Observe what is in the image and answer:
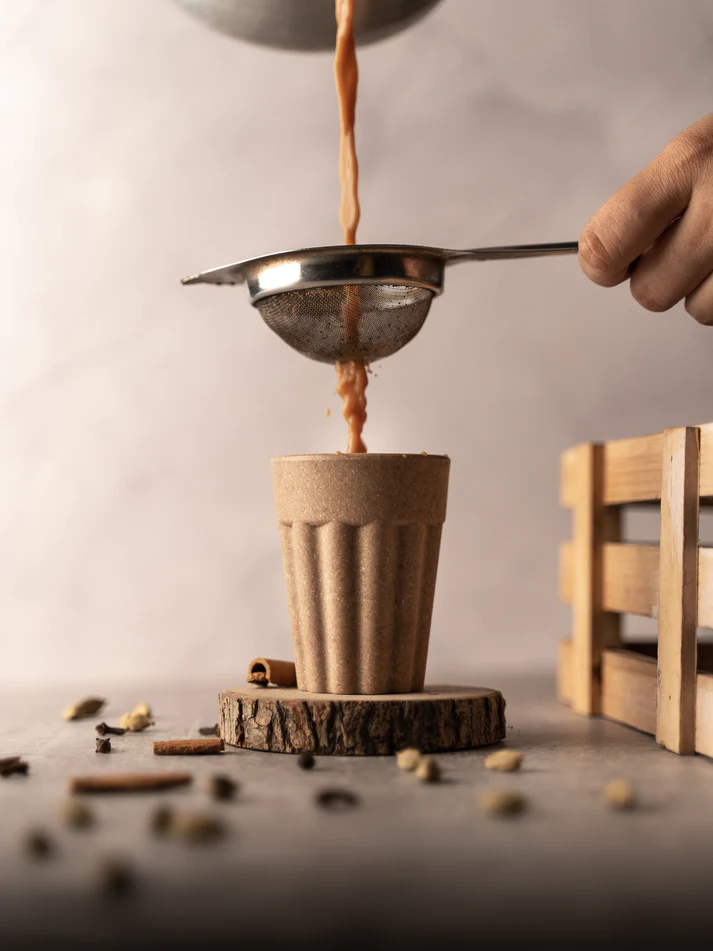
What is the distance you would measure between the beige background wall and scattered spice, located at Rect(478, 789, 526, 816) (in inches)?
53.4

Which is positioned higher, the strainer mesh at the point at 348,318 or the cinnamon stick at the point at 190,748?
the strainer mesh at the point at 348,318

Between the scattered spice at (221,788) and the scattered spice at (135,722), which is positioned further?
the scattered spice at (135,722)

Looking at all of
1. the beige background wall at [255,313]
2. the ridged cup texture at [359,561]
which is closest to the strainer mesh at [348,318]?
the ridged cup texture at [359,561]

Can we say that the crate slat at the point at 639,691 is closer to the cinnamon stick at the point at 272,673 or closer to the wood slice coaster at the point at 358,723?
the wood slice coaster at the point at 358,723

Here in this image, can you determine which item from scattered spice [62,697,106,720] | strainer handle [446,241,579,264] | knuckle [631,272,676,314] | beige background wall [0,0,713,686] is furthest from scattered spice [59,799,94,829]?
beige background wall [0,0,713,686]

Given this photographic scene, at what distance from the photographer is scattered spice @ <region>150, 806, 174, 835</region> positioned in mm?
820

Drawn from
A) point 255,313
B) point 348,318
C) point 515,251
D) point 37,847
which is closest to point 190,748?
point 37,847

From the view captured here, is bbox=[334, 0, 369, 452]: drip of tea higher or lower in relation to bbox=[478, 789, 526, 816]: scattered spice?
higher

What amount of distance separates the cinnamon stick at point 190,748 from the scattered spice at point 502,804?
369 millimetres

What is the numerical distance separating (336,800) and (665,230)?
2.37 ft

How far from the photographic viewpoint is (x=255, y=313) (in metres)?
2.24

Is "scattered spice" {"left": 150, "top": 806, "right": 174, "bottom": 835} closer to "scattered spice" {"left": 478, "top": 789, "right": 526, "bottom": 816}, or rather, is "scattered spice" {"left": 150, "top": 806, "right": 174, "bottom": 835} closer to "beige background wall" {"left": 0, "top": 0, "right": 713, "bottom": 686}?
"scattered spice" {"left": 478, "top": 789, "right": 526, "bottom": 816}

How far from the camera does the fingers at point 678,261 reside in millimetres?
1129

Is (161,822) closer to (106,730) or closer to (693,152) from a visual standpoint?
(106,730)
